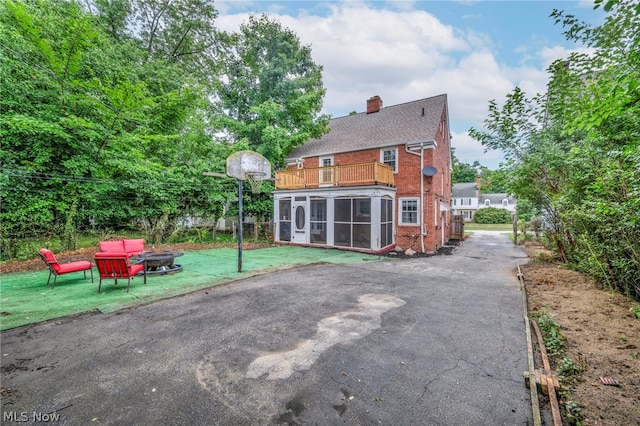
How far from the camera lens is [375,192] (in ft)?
39.9

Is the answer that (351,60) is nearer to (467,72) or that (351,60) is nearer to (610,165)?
(467,72)

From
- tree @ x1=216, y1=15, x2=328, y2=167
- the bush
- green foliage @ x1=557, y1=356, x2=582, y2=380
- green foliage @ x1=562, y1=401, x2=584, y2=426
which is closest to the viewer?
green foliage @ x1=562, y1=401, x2=584, y2=426

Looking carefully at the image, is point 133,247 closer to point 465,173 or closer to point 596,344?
point 596,344

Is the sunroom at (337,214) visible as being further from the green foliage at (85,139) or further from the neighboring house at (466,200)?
the neighboring house at (466,200)

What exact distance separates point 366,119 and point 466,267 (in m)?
11.4

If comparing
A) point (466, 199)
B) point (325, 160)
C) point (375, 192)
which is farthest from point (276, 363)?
point (466, 199)

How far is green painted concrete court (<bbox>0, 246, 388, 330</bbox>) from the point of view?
4.85 metres

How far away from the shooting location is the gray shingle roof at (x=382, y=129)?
13992mm

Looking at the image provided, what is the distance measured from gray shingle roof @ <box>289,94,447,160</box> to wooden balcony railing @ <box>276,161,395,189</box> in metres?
2.27

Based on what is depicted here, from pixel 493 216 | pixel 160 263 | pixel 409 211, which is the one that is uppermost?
pixel 409 211

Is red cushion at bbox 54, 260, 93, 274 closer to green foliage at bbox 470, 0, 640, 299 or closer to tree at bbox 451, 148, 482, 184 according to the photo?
green foliage at bbox 470, 0, 640, 299

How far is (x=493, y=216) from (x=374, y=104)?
102ft

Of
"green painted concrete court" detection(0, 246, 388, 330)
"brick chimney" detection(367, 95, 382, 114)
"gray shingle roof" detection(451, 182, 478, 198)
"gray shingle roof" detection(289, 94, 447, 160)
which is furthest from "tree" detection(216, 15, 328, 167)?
"gray shingle roof" detection(451, 182, 478, 198)

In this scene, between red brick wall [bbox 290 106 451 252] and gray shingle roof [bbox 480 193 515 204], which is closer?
red brick wall [bbox 290 106 451 252]
